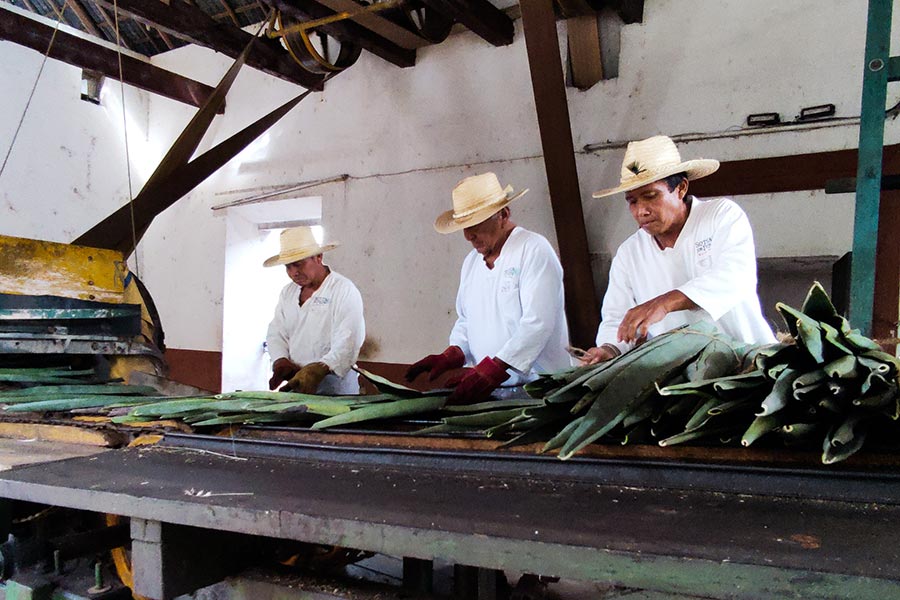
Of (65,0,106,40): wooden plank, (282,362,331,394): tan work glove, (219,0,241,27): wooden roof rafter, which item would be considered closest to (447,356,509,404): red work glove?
(282,362,331,394): tan work glove

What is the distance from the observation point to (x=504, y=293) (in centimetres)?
286

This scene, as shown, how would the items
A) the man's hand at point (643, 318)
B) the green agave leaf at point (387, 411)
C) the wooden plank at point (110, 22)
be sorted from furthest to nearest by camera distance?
the wooden plank at point (110, 22) → the man's hand at point (643, 318) → the green agave leaf at point (387, 411)

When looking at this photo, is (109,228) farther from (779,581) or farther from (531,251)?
(779,581)

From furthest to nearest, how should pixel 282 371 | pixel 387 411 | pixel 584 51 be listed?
pixel 584 51, pixel 282 371, pixel 387 411

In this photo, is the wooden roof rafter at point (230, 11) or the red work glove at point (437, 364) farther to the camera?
the wooden roof rafter at point (230, 11)

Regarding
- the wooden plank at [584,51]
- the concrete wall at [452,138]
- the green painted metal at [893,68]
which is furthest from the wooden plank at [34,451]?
the wooden plank at [584,51]

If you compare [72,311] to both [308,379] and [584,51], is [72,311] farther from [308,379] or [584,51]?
[584,51]

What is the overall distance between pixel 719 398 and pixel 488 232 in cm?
184

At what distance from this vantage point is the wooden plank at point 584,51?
3832 millimetres

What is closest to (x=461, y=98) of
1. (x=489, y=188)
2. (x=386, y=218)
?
(x=386, y=218)

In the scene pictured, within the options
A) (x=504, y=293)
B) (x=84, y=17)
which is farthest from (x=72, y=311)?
(x=84, y=17)

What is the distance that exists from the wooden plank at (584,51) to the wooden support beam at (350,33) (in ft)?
4.51

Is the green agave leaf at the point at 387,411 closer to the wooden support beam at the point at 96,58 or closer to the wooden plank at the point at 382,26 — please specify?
the wooden plank at the point at 382,26

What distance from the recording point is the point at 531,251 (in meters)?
2.76
